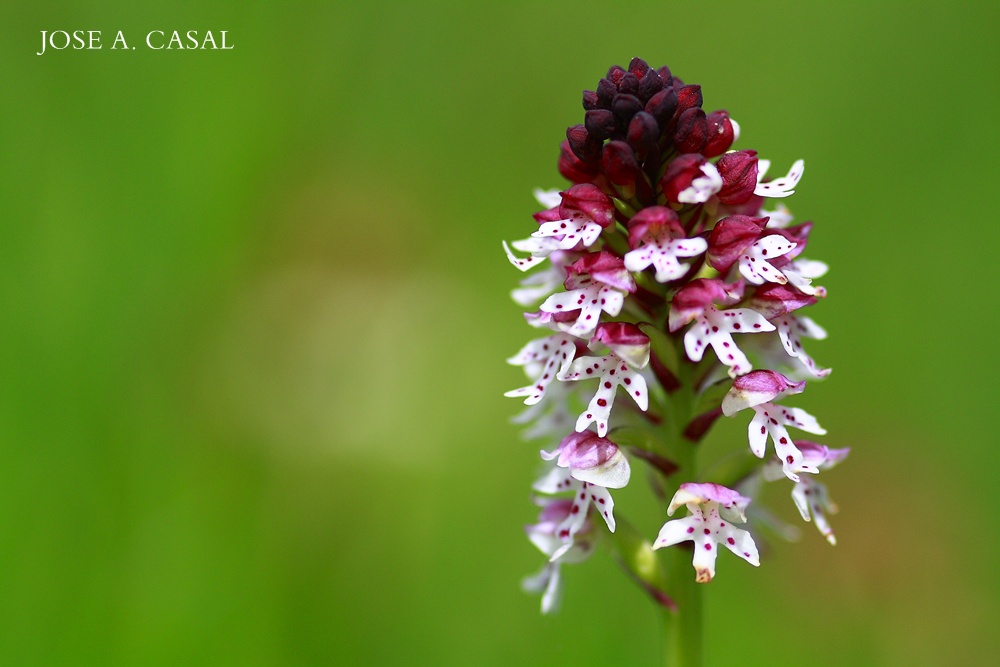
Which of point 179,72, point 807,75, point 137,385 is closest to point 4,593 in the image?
point 137,385

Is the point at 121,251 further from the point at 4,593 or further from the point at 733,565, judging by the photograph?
the point at 733,565

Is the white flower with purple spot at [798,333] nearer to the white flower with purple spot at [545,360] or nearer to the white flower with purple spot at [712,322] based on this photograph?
the white flower with purple spot at [712,322]

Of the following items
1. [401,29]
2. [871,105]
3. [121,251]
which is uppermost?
[401,29]

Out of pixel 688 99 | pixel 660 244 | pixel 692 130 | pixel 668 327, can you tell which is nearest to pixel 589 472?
pixel 668 327

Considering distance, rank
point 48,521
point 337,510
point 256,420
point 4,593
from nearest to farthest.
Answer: point 4,593 < point 48,521 < point 337,510 < point 256,420

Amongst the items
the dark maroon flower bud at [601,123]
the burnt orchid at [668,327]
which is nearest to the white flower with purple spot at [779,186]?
the burnt orchid at [668,327]

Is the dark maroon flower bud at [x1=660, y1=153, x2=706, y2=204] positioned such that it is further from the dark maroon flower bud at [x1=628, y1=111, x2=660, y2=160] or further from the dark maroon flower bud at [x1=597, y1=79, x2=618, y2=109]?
the dark maroon flower bud at [x1=597, y1=79, x2=618, y2=109]

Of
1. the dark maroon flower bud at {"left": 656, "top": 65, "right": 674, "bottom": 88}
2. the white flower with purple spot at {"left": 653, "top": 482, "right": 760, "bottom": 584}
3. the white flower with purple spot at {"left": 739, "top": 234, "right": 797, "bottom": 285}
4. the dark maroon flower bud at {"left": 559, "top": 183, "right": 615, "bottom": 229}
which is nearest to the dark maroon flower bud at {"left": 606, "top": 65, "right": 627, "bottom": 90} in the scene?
the dark maroon flower bud at {"left": 656, "top": 65, "right": 674, "bottom": 88}

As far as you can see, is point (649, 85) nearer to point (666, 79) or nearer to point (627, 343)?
point (666, 79)
